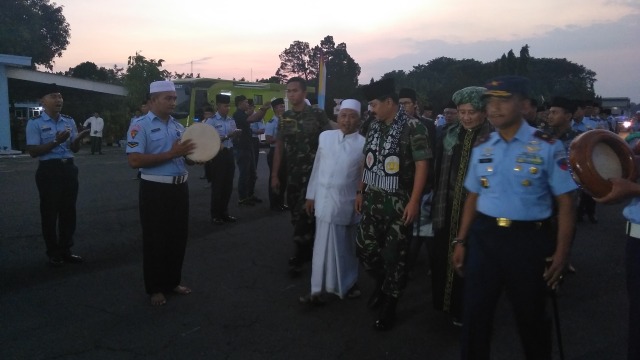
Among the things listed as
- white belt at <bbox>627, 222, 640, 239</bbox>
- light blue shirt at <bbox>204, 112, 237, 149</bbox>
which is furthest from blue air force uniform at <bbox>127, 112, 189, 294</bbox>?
light blue shirt at <bbox>204, 112, 237, 149</bbox>

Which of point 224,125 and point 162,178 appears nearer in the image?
point 162,178

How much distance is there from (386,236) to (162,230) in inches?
80.2

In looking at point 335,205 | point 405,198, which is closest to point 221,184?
point 335,205

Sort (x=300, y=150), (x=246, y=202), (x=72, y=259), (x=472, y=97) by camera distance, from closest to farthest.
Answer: (x=472, y=97)
(x=300, y=150)
(x=72, y=259)
(x=246, y=202)

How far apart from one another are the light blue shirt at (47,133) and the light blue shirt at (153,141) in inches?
67.4

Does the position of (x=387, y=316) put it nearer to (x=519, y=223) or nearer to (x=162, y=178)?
(x=519, y=223)

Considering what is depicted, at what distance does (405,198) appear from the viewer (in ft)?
13.8

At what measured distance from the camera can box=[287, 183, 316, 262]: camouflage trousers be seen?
5.58 metres

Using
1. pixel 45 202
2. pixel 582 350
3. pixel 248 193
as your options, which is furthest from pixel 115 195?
pixel 582 350

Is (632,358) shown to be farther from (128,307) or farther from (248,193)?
(248,193)

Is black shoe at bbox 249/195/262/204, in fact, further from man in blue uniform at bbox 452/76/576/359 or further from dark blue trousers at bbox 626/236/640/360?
dark blue trousers at bbox 626/236/640/360

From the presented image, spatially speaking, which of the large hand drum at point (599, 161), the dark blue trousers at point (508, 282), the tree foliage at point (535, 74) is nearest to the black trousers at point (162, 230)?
the dark blue trousers at point (508, 282)

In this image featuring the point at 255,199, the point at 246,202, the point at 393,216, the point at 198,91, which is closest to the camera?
the point at 393,216

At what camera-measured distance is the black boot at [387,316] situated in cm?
422
